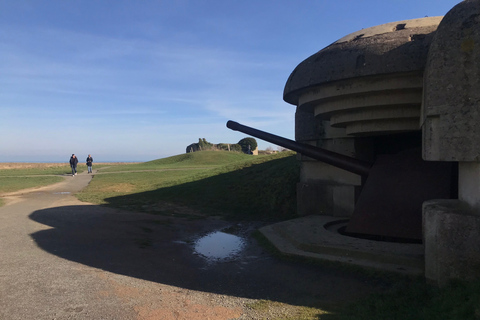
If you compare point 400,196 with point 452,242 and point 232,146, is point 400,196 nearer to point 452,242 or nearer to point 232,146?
point 452,242

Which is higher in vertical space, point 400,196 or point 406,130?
point 406,130

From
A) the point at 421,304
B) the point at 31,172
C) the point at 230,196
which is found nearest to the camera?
the point at 421,304

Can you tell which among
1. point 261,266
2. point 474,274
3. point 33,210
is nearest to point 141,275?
point 261,266

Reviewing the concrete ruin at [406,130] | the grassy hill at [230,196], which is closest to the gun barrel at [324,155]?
the concrete ruin at [406,130]

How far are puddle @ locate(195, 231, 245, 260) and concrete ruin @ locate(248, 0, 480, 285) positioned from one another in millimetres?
960

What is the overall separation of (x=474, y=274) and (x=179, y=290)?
294cm

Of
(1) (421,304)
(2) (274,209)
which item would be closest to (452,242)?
(1) (421,304)

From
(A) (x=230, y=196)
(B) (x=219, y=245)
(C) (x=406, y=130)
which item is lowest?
(B) (x=219, y=245)

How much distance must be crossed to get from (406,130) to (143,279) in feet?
15.7

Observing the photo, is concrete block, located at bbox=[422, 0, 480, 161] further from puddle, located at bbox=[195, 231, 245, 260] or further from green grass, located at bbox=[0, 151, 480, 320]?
puddle, located at bbox=[195, 231, 245, 260]

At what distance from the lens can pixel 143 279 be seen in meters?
4.55

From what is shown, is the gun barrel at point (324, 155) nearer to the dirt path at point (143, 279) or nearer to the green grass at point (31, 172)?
the dirt path at point (143, 279)

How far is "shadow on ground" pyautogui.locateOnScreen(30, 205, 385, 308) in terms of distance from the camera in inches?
168

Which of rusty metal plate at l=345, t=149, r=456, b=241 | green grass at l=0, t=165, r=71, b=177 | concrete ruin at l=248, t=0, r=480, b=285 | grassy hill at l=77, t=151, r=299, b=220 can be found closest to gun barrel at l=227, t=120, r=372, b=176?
concrete ruin at l=248, t=0, r=480, b=285
